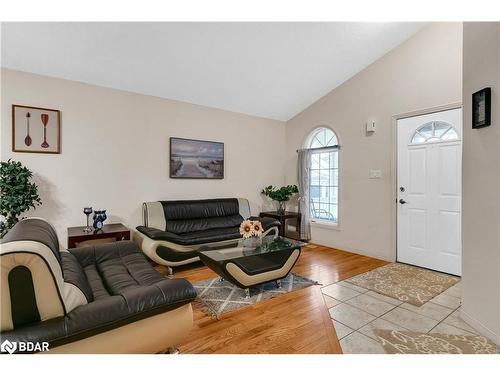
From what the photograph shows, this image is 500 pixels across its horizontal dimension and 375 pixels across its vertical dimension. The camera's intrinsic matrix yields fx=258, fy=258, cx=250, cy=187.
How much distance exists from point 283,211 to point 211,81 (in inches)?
107

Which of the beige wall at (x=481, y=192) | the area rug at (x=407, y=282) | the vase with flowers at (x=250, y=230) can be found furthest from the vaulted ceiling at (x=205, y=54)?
the area rug at (x=407, y=282)

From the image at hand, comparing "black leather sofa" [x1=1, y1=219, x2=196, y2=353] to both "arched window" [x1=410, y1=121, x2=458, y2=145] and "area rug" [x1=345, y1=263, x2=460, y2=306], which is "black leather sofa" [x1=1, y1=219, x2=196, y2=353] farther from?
"arched window" [x1=410, y1=121, x2=458, y2=145]

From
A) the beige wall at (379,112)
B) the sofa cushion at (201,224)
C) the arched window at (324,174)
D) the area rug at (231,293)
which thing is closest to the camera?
the area rug at (231,293)

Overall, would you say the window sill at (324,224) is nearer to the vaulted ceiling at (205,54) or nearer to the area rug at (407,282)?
the area rug at (407,282)

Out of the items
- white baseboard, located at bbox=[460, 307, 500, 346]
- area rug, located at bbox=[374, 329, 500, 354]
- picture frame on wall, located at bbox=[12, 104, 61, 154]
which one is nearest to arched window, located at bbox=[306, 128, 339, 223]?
white baseboard, located at bbox=[460, 307, 500, 346]

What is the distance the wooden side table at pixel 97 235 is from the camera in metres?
2.92

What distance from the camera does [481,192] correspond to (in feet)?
6.73

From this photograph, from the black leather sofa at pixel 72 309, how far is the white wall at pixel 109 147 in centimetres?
201

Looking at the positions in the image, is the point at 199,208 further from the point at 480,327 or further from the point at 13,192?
the point at 480,327

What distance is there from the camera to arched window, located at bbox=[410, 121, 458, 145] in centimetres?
328

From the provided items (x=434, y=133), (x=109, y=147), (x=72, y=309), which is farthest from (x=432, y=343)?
(x=109, y=147)

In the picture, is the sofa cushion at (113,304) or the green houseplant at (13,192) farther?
the green houseplant at (13,192)

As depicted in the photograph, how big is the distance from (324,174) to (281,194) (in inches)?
36.1
